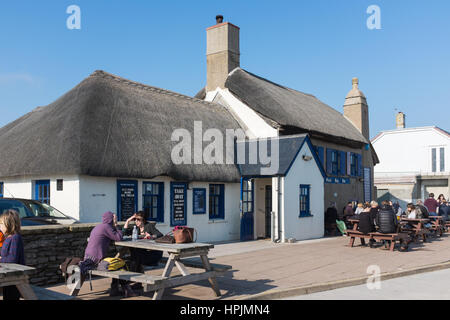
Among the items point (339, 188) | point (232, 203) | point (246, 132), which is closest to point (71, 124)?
point (232, 203)

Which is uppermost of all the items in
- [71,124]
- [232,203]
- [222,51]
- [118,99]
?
[222,51]

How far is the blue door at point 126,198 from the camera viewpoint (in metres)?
13.4

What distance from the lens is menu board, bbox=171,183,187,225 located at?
583 inches

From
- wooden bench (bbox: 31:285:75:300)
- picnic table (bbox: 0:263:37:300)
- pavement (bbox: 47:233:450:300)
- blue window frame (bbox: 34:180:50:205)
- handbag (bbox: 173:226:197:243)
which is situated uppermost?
blue window frame (bbox: 34:180:50:205)

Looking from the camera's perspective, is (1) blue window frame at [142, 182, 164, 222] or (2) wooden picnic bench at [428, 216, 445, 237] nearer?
(1) blue window frame at [142, 182, 164, 222]

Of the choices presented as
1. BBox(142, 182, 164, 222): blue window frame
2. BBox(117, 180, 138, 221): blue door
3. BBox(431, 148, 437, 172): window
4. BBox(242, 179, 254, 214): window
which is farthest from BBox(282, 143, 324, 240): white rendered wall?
BBox(431, 148, 437, 172): window

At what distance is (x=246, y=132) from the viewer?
18.8 m

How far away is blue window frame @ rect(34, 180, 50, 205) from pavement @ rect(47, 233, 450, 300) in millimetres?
5399

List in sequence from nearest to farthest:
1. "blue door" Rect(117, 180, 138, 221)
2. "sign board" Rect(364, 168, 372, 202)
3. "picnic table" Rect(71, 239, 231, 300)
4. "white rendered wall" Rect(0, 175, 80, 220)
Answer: "picnic table" Rect(71, 239, 231, 300)
"white rendered wall" Rect(0, 175, 80, 220)
"blue door" Rect(117, 180, 138, 221)
"sign board" Rect(364, 168, 372, 202)

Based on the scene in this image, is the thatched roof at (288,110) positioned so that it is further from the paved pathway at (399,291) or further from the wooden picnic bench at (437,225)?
the paved pathway at (399,291)

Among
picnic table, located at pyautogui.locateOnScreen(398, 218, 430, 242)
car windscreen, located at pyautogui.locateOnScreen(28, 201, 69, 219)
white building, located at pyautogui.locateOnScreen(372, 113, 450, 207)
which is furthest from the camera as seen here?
white building, located at pyautogui.locateOnScreen(372, 113, 450, 207)

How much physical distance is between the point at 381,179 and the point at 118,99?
92.8 feet

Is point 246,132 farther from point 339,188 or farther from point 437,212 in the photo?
point 437,212

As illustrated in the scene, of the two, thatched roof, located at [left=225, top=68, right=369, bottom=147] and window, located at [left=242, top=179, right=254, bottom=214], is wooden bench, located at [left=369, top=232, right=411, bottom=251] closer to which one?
window, located at [left=242, top=179, right=254, bottom=214]
